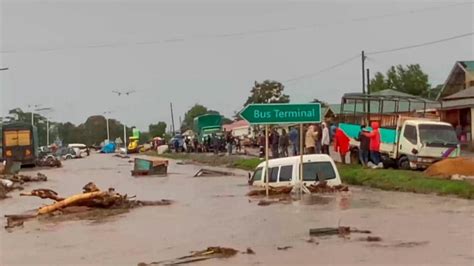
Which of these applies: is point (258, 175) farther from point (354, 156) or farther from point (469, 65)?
point (469, 65)

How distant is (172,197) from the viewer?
25.1 metres

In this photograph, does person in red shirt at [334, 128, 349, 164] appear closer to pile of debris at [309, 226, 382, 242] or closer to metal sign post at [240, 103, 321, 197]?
metal sign post at [240, 103, 321, 197]

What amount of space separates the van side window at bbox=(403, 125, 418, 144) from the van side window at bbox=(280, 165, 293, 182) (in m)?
8.10

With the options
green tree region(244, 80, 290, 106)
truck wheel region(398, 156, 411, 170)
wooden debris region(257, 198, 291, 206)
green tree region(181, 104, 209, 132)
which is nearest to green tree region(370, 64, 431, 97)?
green tree region(244, 80, 290, 106)

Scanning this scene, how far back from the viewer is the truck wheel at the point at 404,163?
97.4 ft

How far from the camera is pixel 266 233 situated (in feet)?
46.6

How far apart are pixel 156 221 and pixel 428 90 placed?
261 ft

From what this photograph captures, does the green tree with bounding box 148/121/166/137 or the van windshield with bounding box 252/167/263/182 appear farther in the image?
the green tree with bounding box 148/121/166/137

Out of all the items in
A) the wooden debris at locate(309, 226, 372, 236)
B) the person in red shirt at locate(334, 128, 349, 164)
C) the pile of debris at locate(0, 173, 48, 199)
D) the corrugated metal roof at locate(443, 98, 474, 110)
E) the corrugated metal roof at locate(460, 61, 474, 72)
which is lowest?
the pile of debris at locate(0, 173, 48, 199)

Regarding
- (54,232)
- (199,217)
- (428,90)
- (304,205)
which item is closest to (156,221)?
(199,217)

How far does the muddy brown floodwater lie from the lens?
37.3 feet

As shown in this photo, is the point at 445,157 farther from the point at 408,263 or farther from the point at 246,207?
the point at 408,263

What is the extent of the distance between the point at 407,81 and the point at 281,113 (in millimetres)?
75749

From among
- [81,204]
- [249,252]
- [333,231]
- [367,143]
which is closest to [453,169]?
[367,143]
